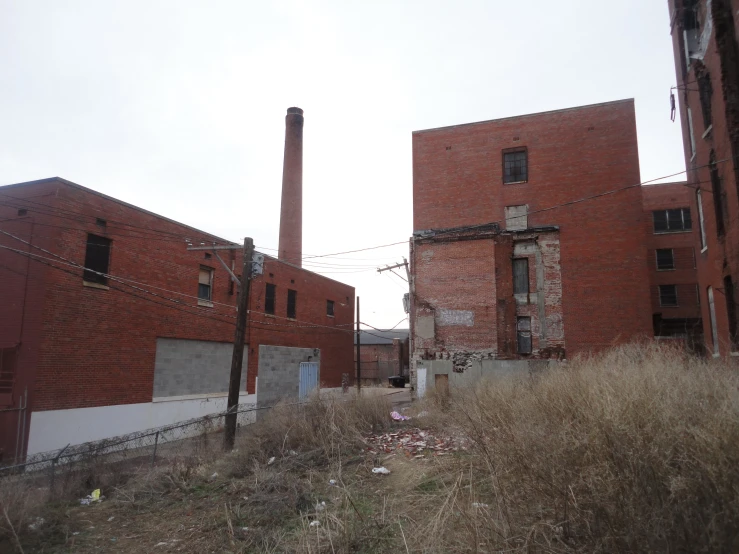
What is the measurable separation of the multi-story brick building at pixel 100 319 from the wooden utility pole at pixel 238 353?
2694 millimetres

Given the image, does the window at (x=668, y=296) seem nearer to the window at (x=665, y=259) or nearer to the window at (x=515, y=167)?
the window at (x=665, y=259)

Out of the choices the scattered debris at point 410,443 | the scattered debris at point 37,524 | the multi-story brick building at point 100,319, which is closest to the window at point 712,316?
the scattered debris at point 410,443

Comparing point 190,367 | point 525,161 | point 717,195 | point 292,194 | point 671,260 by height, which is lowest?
point 190,367

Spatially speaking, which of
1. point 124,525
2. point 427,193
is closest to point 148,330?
point 124,525

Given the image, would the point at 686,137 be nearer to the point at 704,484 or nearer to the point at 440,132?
the point at 440,132

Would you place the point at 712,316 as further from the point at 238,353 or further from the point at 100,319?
the point at 100,319

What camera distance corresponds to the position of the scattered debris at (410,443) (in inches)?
331

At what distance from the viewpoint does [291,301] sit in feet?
94.2

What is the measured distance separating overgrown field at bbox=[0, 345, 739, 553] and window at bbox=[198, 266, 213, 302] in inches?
503

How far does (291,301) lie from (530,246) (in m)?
13.1

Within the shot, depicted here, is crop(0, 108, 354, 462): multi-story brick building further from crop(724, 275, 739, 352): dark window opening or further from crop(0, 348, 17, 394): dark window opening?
crop(724, 275, 739, 352): dark window opening

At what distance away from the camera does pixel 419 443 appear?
31.1ft

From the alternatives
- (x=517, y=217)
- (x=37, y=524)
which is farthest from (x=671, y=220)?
(x=37, y=524)

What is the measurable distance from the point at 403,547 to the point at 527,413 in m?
2.12
